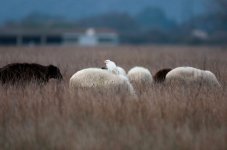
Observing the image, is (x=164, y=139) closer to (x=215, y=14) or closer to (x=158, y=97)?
(x=158, y=97)

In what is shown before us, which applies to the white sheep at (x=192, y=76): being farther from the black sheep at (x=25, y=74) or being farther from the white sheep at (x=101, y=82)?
the black sheep at (x=25, y=74)

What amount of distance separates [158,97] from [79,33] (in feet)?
283

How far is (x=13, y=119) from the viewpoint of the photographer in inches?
353

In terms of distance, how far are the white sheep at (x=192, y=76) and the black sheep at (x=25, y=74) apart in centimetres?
271

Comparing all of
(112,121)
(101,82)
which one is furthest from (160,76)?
(112,121)

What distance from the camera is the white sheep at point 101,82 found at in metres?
11.3

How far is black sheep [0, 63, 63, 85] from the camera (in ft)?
42.5

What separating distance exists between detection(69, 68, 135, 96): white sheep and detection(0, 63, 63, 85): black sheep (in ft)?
3.91

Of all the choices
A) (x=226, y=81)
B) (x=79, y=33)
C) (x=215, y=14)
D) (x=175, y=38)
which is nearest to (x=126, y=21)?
(x=175, y=38)

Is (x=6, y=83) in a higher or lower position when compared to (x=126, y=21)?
lower

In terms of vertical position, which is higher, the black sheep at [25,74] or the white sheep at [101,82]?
the black sheep at [25,74]

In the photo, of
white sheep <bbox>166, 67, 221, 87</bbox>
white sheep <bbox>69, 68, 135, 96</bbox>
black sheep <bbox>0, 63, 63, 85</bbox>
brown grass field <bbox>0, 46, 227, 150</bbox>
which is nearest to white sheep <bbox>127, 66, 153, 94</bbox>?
white sheep <bbox>166, 67, 221, 87</bbox>

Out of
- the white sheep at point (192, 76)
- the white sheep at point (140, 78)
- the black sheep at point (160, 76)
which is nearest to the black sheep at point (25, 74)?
the white sheep at point (140, 78)

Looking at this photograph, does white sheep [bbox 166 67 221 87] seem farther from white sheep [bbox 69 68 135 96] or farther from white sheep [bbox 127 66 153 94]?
white sheep [bbox 69 68 135 96]
